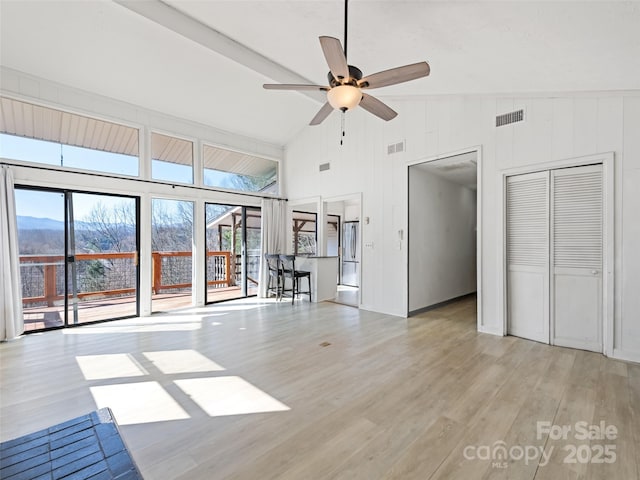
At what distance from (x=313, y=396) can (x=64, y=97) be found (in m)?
5.47

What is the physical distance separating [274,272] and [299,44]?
15.4ft

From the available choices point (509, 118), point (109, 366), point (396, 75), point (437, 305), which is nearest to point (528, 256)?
point (509, 118)

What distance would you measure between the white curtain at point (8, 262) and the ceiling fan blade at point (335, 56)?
15.1 feet

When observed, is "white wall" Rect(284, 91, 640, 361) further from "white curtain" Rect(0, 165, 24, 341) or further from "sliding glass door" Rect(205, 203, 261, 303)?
"white curtain" Rect(0, 165, 24, 341)

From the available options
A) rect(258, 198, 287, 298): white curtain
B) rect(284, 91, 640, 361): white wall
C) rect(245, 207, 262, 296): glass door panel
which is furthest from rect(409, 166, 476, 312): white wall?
rect(245, 207, 262, 296): glass door panel

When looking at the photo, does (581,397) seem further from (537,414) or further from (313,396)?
(313,396)

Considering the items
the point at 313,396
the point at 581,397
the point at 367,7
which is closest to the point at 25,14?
the point at 367,7

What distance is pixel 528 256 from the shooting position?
156 inches

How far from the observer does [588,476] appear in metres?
1.71

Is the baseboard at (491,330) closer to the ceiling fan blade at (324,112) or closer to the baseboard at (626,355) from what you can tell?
the baseboard at (626,355)

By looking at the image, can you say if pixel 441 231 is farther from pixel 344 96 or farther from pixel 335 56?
pixel 335 56

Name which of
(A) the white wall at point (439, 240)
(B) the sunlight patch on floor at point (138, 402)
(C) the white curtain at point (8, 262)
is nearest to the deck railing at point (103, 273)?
(C) the white curtain at point (8, 262)

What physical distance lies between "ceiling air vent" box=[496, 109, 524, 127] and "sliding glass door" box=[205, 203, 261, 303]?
16.2 feet

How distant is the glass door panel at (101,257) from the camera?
4691 millimetres
